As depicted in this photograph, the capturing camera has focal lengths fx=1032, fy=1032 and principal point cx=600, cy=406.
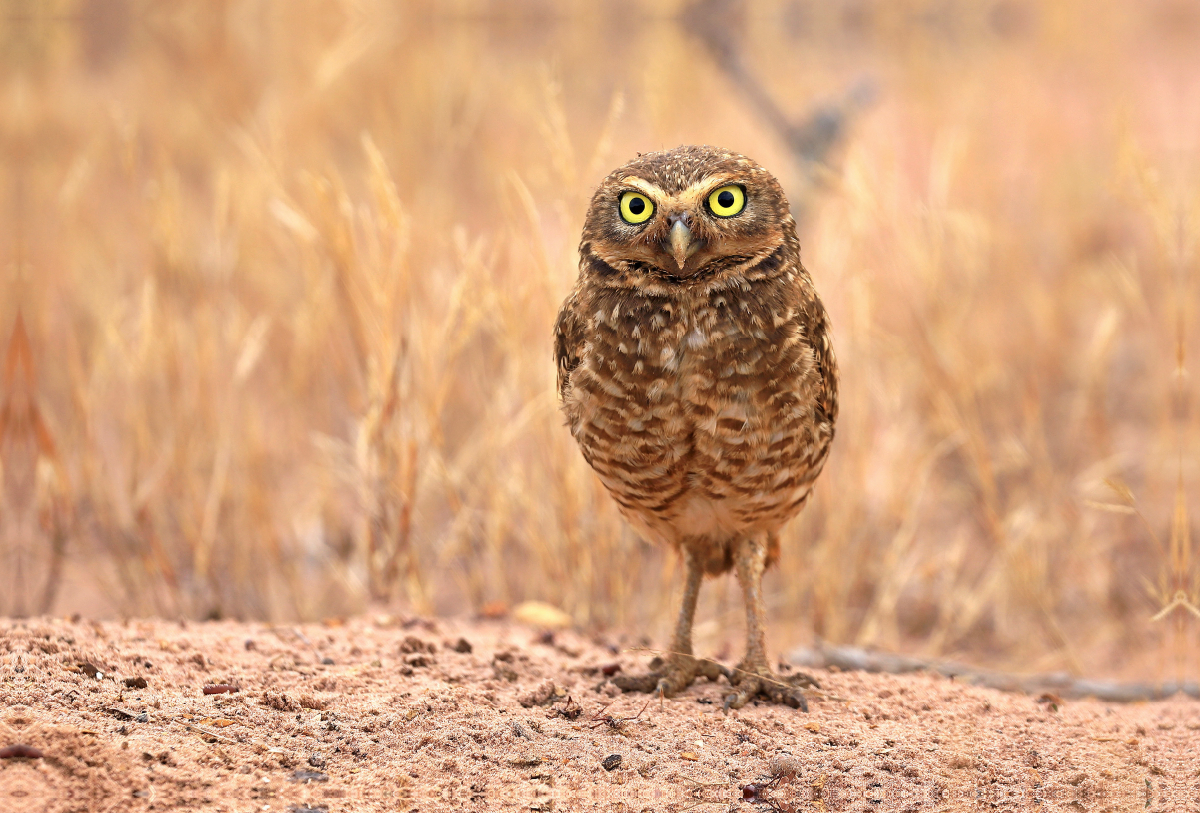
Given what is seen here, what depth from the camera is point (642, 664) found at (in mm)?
3270

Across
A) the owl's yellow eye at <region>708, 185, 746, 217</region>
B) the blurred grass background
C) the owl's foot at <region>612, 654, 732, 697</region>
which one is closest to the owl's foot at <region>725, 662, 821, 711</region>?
the owl's foot at <region>612, 654, 732, 697</region>

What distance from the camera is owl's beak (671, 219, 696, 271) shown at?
2.49 meters

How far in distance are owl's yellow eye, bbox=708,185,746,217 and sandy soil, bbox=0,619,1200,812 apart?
1310 mm

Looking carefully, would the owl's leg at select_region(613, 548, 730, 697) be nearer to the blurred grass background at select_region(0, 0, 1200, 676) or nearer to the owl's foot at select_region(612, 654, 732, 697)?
the owl's foot at select_region(612, 654, 732, 697)

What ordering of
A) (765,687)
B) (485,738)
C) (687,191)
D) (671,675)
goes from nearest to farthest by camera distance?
1. (485,738)
2. (687,191)
3. (765,687)
4. (671,675)

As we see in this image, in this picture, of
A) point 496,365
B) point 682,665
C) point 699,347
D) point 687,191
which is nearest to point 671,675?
point 682,665

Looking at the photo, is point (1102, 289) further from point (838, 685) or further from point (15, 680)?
point (15, 680)

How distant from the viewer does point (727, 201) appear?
2.58 m

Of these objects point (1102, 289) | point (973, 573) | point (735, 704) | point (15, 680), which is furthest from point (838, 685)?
point (1102, 289)

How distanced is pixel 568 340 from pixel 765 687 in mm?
1109

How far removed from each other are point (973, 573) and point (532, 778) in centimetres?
398

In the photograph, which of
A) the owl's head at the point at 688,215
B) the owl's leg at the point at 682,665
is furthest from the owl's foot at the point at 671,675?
the owl's head at the point at 688,215

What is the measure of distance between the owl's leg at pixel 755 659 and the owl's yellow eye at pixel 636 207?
39.6 inches

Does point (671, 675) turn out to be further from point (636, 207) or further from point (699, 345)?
point (636, 207)
